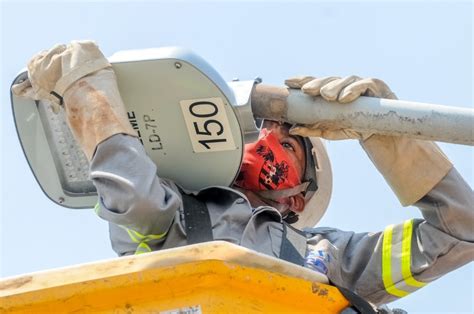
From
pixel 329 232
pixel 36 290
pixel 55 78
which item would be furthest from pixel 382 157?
pixel 36 290

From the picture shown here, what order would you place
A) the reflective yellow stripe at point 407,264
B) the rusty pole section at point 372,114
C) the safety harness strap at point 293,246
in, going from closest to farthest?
the rusty pole section at point 372,114 → the safety harness strap at point 293,246 → the reflective yellow stripe at point 407,264

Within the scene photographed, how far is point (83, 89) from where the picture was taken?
12.2 ft

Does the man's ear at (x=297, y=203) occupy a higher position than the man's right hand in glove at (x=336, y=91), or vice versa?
the man's right hand in glove at (x=336, y=91)

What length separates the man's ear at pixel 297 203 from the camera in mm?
4783

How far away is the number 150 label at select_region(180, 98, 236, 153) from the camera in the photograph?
3814 millimetres

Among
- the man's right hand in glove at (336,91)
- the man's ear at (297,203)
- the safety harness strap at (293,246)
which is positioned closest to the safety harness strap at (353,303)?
the safety harness strap at (293,246)

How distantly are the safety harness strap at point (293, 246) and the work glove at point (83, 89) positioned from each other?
31.8 inches

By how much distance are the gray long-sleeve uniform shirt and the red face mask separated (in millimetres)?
309

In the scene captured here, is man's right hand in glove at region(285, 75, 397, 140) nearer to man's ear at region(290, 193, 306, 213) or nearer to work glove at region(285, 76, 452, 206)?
work glove at region(285, 76, 452, 206)

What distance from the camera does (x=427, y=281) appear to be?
14.3 feet

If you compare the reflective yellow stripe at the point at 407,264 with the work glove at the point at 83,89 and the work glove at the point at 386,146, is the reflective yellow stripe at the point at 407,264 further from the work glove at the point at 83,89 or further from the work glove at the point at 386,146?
the work glove at the point at 83,89

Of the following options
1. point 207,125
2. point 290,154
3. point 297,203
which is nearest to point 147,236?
point 207,125

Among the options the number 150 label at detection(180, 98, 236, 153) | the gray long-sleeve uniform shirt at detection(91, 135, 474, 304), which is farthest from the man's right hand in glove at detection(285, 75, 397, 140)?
the gray long-sleeve uniform shirt at detection(91, 135, 474, 304)

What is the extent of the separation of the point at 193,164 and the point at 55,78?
69 centimetres
